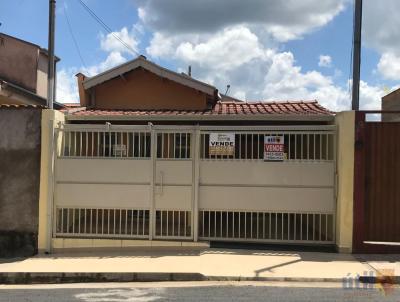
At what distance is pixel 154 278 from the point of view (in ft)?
24.0

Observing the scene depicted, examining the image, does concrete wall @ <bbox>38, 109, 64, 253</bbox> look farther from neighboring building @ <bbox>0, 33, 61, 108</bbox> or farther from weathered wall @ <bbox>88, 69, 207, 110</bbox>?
neighboring building @ <bbox>0, 33, 61, 108</bbox>

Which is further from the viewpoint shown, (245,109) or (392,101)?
(392,101)

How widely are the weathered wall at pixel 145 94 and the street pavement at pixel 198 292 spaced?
302 inches

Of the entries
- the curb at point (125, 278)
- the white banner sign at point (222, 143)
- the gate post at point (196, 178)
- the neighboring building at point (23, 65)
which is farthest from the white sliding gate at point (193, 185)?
the neighboring building at point (23, 65)

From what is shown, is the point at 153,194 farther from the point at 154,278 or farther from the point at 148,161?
the point at 154,278

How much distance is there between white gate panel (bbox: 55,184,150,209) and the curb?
188cm

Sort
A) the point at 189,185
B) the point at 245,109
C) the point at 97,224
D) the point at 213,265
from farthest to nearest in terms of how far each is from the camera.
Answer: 1. the point at 245,109
2. the point at 97,224
3. the point at 189,185
4. the point at 213,265

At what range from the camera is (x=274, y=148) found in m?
8.91

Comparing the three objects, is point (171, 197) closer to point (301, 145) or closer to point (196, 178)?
point (196, 178)

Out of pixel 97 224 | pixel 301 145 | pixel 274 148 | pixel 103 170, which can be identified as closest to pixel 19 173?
pixel 103 170

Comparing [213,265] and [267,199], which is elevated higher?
[267,199]

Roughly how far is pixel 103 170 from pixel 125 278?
2.49 meters

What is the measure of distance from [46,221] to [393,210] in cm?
639

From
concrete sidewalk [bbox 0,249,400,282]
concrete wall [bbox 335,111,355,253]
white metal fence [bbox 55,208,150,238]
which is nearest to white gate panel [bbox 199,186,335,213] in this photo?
concrete wall [bbox 335,111,355,253]
